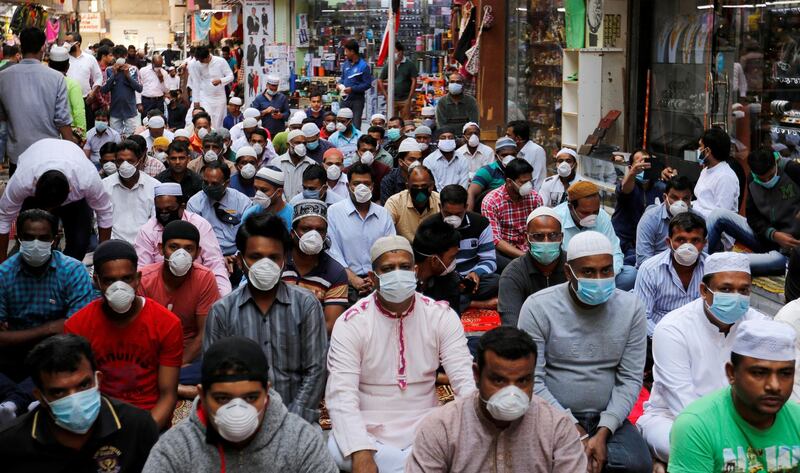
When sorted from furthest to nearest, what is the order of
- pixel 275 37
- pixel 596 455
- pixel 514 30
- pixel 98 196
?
pixel 275 37 < pixel 514 30 < pixel 98 196 < pixel 596 455

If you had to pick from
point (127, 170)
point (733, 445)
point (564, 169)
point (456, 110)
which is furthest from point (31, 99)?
point (456, 110)

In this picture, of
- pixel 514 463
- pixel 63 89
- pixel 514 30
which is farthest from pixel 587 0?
pixel 514 463

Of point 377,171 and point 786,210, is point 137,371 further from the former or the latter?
point 377,171

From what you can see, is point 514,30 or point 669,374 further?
point 514,30

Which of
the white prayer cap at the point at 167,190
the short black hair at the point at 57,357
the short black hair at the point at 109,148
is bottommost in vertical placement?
the short black hair at the point at 57,357

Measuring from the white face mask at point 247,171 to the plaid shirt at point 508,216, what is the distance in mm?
2348

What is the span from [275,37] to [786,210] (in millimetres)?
15711

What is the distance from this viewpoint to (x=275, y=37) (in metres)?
22.9

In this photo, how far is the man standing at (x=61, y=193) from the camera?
762 cm

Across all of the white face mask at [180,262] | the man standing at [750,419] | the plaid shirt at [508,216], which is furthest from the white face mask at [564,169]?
the man standing at [750,419]

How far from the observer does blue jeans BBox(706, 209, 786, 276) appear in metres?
8.84

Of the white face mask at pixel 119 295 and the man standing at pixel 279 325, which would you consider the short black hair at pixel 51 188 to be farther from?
the man standing at pixel 279 325

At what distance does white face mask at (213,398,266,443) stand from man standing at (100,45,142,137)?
14.5 metres

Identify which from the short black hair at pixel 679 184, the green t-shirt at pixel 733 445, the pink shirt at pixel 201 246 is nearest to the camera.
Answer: the green t-shirt at pixel 733 445
